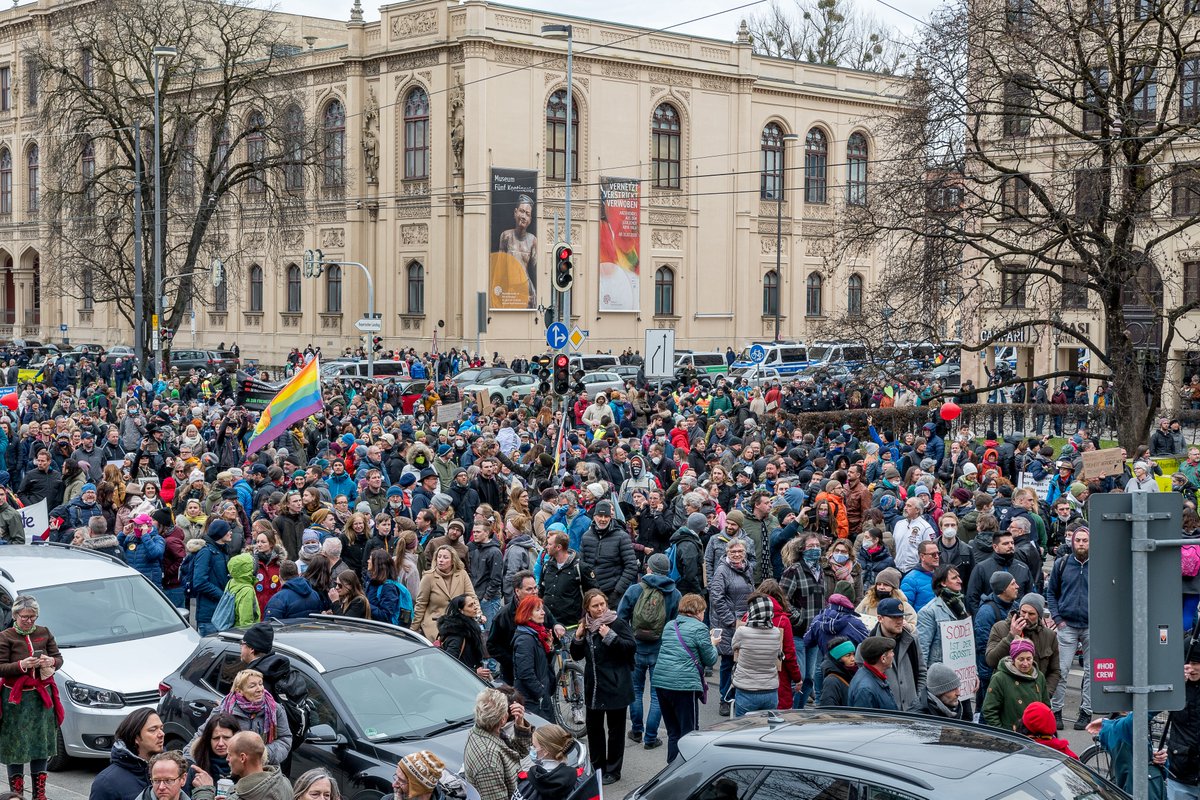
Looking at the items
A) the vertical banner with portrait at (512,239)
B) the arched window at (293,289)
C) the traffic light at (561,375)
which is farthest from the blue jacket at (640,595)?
the arched window at (293,289)

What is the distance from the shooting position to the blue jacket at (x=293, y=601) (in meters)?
12.1

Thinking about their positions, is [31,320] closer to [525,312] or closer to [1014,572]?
[525,312]

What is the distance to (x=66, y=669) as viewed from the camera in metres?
Result: 11.5

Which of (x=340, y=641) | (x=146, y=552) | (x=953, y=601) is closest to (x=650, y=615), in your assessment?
(x=953, y=601)

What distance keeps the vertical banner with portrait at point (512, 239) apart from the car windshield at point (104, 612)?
41.1 meters

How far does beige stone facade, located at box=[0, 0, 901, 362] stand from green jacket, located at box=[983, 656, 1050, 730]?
40.6m

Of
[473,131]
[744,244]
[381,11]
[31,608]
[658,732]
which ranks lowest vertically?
[658,732]

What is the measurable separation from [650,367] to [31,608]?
2037 cm

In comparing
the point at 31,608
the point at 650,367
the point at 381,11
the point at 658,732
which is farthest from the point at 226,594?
the point at 381,11

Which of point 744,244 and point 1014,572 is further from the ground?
point 744,244

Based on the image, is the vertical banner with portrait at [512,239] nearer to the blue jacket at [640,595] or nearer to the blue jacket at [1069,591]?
the blue jacket at [1069,591]

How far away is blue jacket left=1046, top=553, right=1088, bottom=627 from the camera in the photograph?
12.6 meters

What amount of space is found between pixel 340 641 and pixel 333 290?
168ft

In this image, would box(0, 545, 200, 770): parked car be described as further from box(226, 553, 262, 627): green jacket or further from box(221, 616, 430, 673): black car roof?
box(221, 616, 430, 673): black car roof
